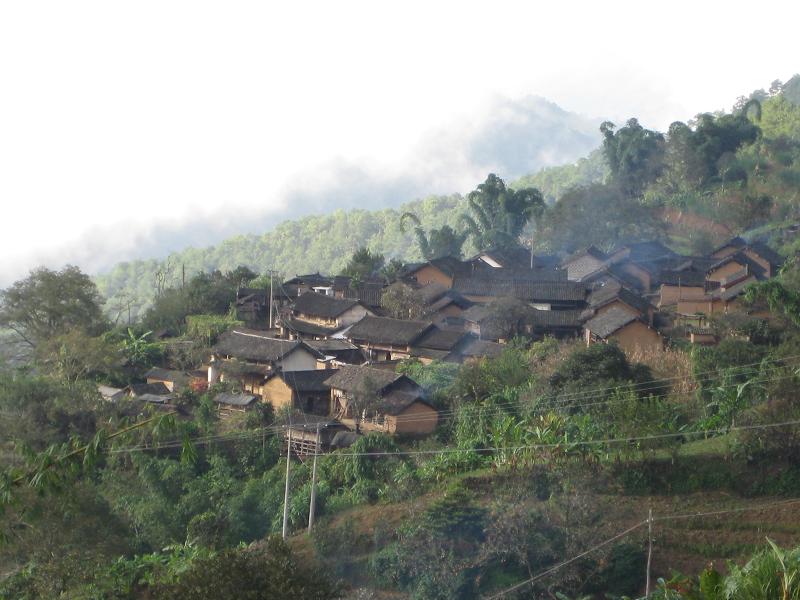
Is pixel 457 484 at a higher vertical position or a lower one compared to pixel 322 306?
lower

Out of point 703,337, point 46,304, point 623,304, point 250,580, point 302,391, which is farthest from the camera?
point 46,304

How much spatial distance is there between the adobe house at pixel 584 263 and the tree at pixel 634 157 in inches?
505

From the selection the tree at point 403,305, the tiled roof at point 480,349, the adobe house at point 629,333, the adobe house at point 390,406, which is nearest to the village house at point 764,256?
the adobe house at point 629,333

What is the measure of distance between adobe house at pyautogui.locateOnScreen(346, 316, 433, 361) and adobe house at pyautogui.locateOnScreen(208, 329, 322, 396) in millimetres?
2445

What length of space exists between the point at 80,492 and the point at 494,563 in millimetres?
6932

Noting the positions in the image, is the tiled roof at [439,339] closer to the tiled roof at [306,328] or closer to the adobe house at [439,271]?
the tiled roof at [306,328]

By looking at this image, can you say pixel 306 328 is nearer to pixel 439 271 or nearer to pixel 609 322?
pixel 439 271

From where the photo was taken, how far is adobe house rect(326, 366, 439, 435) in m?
21.7

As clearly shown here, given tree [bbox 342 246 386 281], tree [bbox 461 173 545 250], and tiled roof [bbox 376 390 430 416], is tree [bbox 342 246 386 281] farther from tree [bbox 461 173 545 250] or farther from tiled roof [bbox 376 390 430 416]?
tiled roof [bbox 376 390 430 416]

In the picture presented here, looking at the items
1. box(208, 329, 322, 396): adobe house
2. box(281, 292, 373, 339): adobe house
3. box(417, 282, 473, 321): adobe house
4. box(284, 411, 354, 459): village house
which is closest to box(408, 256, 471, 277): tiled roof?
box(417, 282, 473, 321): adobe house

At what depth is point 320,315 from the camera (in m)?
32.9

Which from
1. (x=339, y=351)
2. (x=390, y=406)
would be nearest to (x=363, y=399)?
(x=390, y=406)

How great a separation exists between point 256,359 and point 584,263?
17338mm

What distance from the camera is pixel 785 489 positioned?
16609 mm
